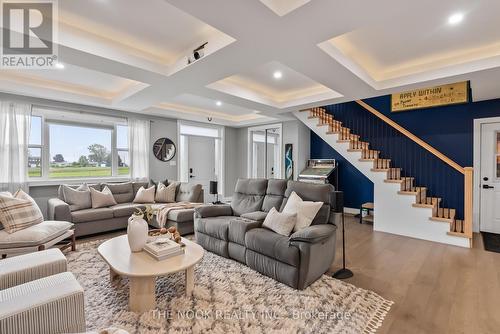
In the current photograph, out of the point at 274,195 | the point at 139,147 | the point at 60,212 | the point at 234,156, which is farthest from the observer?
the point at 234,156

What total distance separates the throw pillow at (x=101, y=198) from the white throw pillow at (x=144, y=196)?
444 mm

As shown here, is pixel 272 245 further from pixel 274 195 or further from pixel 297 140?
pixel 297 140

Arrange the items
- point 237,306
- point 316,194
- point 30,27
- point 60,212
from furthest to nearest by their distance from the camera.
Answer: point 60,212 → point 316,194 → point 30,27 → point 237,306

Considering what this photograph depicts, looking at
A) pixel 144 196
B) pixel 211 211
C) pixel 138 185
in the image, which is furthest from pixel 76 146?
pixel 211 211

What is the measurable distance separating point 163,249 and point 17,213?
2.23 meters

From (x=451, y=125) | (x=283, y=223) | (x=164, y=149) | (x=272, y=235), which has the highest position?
(x=451, y=125)

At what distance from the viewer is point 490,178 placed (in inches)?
177

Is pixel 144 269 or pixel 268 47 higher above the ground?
pixel 268 47

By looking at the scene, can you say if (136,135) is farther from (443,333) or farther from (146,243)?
(443,333)

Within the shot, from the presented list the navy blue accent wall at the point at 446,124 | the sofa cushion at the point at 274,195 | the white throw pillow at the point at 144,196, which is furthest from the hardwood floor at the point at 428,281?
the navy blue accent wall at the point at 446,124

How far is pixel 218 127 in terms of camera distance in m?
7.55

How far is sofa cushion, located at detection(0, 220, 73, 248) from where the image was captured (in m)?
2.80

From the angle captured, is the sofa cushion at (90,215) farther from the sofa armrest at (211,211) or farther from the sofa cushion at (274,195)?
the sofa cushion at (274,195)

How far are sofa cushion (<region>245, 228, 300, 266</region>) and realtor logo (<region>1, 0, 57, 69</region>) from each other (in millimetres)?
2822
